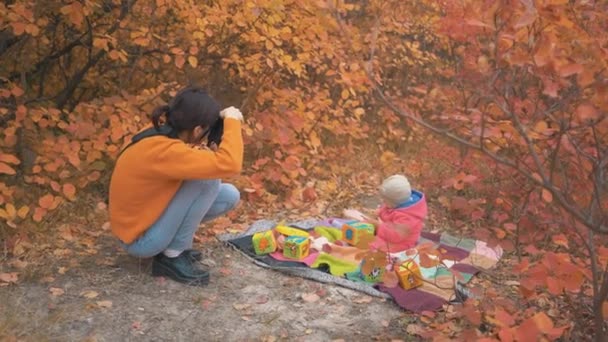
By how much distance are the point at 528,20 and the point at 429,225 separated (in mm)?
3451

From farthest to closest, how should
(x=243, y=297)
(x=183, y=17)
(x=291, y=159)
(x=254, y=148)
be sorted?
(x=254, y=148)
(x=291, y=159)
(x=183, y=17)
(x=243, y=297)

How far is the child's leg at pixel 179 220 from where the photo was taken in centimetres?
337

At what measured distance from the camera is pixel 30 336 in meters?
2.84

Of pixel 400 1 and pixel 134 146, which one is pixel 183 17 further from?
pixel 400 1

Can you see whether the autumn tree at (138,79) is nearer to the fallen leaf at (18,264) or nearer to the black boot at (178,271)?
the fallen leaf at (18,264)

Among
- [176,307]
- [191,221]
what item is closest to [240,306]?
[176,307]

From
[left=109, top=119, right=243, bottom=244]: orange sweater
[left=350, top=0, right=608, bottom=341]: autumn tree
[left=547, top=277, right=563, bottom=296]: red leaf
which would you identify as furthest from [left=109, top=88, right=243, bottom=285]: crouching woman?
[left=547, top=277, right=563, bottom=296]: red leaf

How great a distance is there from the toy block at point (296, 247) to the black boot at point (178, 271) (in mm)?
602

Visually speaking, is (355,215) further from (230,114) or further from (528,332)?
(528,332)

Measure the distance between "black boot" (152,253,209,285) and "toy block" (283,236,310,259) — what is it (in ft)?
1.98

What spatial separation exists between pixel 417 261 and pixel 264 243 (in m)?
0.98

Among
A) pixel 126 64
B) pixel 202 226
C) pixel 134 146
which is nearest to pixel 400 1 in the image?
pixel 126 64

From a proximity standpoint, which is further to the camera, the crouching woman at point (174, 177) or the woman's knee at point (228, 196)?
the woman's knee at point (228, 196)

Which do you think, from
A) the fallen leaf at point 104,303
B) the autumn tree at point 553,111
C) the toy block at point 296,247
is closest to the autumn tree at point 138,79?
the fallen leaf at point 104,303
